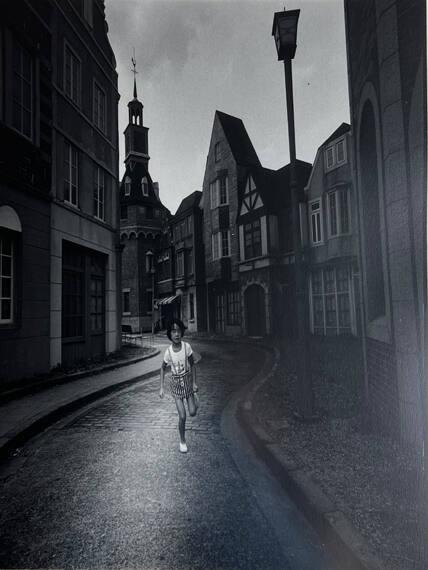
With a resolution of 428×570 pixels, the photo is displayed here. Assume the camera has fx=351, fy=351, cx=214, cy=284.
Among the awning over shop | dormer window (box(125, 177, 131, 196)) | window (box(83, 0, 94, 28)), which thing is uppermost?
dormer window (box(125, 177, 131, 196))

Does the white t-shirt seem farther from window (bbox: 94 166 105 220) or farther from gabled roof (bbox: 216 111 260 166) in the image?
gabled roof (bbox: 216 111 260 166)

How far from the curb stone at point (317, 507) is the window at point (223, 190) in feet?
68.0

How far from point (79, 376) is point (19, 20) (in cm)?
845

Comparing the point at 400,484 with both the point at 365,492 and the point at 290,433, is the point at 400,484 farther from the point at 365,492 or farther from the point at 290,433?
the point at 290,433

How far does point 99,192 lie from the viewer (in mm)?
12664

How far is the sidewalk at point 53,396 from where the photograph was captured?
5.00m

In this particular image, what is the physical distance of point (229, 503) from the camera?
3188mm

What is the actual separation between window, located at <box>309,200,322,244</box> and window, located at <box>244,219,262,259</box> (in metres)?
3.42

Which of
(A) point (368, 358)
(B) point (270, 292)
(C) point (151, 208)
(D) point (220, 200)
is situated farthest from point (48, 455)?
(C) point (151, 208)

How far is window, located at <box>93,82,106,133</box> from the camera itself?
12328 mm

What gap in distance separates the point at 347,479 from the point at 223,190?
890 inches

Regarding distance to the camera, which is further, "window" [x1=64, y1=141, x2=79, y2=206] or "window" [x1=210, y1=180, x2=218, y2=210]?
"window" [x1=210, y1=180, x2=218, y2=210]

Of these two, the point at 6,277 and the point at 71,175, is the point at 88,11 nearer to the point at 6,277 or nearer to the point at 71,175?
the point at 71,175

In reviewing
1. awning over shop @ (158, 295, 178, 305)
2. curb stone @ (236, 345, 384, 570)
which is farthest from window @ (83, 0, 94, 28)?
awning over shop @ (158, 295, 178, 305)
